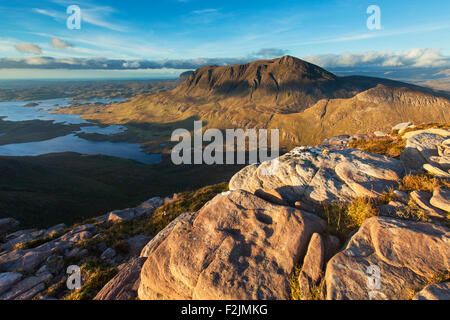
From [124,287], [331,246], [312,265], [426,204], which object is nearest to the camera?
[312,265]

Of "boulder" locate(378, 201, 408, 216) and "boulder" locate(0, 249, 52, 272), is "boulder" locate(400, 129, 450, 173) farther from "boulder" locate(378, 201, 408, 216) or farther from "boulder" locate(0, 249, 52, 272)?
"boulder" locate(0, 249, 52, 272)

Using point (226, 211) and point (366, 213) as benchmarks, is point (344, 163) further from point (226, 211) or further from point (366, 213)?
point (226, 211)

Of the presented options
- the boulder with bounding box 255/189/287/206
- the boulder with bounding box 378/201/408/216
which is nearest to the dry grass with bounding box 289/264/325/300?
the boulder with bounding box 255/189/287/206

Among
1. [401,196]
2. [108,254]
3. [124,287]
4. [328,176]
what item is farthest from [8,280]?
[401,196]

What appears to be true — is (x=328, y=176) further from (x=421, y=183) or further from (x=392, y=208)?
(x=421, y=183)

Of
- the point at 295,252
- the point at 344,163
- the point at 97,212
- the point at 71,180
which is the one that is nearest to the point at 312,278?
the point at 295,252

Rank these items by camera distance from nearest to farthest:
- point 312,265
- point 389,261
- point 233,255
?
point 389,261, point 312,265, point 233,255
